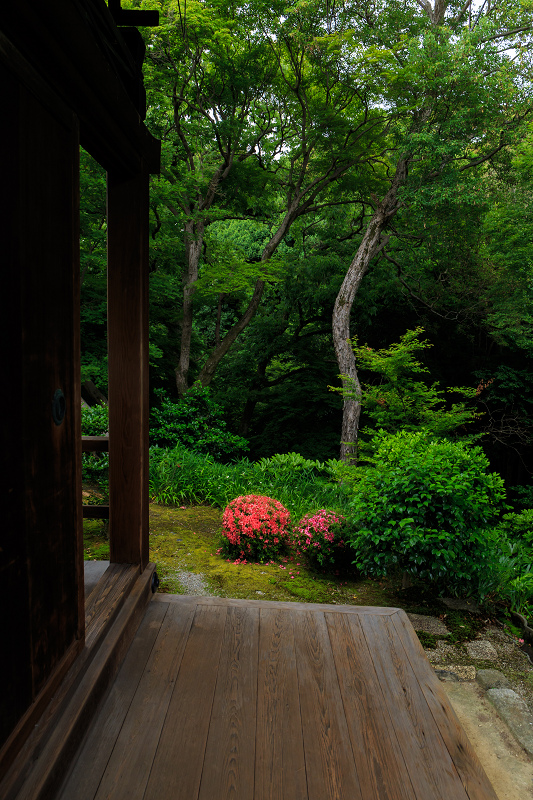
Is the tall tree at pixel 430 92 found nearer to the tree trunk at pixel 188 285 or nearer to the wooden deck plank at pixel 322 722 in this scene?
the tree trunk at pixel 188 285

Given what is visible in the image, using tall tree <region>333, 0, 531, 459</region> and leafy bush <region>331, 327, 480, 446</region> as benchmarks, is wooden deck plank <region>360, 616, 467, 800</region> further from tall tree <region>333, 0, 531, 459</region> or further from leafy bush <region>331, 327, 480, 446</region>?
tall tree <region>333, 0, 531, 459</region>

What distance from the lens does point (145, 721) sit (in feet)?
4.90

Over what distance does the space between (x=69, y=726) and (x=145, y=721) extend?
0.88 feet

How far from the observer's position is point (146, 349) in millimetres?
2170

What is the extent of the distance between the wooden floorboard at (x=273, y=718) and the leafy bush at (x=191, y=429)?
16.6ft

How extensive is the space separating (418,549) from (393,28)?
7863 millimetres

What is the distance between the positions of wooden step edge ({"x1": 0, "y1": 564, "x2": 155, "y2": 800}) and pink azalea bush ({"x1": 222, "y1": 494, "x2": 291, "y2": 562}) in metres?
1.90

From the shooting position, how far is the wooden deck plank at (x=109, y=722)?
126 cm

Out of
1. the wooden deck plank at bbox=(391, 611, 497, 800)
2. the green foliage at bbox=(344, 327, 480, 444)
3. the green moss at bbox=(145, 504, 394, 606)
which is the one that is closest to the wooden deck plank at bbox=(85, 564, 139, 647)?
the wooden deck plank at bbox=(391, 611, 497, 800)

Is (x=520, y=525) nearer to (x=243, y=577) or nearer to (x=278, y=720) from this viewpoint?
(x=243, y=577)

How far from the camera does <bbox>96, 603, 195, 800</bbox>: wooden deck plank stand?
4.18 ft

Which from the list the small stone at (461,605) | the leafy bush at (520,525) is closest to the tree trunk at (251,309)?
the leafy bush at (520,525)

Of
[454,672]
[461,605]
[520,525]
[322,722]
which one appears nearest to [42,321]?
[322,722]

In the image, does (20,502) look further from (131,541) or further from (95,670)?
(131,541)
